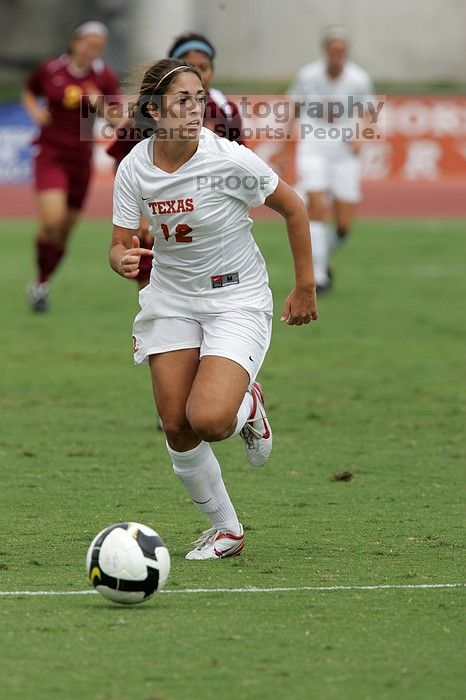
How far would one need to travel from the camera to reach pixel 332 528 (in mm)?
6355

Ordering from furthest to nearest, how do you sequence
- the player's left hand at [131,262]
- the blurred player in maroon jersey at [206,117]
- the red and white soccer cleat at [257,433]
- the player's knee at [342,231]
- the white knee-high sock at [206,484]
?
the player's knee at [342,231]
the blurred player in maroon jersey at [206,117]
the red and white soccer cleat at [257,433]
the white knee-high sock at [206,484]
the player's left hand at [131,262]

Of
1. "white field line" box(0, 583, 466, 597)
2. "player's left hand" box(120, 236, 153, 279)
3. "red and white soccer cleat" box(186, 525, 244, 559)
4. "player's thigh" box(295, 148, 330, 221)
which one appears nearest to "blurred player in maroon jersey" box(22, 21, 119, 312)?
"player's thigh" box(295, 148, 330, 221)

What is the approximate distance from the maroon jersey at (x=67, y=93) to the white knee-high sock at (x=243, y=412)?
7257 mm

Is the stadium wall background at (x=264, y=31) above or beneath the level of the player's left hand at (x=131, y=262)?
above

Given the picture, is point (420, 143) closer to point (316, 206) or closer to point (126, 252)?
point (316, 206)

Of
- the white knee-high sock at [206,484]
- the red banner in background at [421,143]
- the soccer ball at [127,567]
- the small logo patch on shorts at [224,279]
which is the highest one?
the red banner in background at [421,143]

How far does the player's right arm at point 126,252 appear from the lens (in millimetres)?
5586

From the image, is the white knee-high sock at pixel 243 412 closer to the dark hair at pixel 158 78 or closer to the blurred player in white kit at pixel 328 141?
the dark hair at pixel 158 78

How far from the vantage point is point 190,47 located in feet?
25.5

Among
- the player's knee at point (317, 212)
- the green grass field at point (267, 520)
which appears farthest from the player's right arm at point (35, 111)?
the player's knee at point (317, 212)

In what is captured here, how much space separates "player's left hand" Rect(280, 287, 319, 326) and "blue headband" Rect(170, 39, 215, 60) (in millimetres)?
2340

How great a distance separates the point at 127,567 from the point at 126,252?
130 cm

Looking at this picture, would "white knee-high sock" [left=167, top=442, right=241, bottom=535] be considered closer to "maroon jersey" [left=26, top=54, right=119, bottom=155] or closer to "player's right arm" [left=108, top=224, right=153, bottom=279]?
"player's right arm" [left=108, top=224, right=153, bottom=279]

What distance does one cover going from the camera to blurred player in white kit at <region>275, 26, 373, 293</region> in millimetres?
14727
